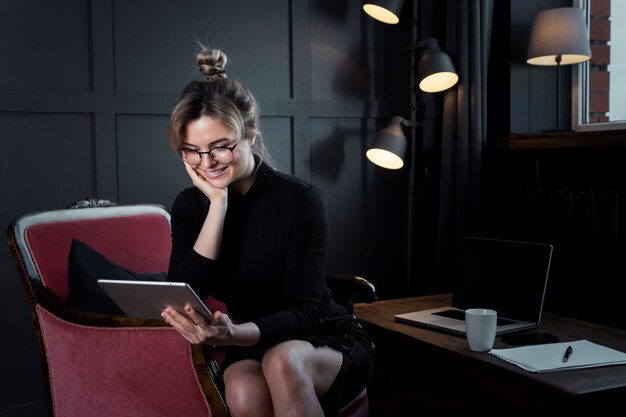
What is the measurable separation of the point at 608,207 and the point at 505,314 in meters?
0.79

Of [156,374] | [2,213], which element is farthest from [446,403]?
[2,213]

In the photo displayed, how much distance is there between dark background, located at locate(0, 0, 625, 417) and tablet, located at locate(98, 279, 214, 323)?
1.22 meters

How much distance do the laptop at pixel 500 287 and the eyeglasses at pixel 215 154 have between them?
0.77m

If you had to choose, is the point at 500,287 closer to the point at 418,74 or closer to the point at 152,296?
the point at 152,296

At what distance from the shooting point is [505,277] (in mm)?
2275

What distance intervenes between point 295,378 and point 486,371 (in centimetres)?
51

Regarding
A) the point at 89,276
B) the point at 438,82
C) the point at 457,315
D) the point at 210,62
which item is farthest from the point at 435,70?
the point at 89,276

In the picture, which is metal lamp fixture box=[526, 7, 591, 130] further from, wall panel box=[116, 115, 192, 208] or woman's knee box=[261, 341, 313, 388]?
woman's knee box=[261, 341, 313, 388]

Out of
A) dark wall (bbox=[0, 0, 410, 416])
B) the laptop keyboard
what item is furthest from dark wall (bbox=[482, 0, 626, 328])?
the laptop keyboard

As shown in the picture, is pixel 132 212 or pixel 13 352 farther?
pixel 13 352

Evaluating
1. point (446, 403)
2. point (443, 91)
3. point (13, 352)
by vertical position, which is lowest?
point (446, 403)

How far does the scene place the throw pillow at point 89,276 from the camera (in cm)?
180

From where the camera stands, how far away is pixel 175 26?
9.35 feet

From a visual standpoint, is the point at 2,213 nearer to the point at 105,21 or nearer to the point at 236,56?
the point at 105,21
